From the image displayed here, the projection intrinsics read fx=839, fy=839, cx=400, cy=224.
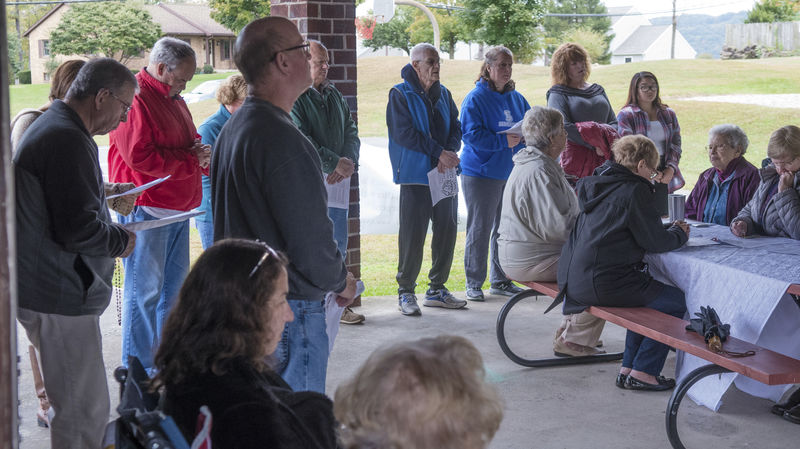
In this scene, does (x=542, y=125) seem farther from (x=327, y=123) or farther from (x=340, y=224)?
(x=340, y=224)

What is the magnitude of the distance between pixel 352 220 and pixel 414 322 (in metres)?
0.84

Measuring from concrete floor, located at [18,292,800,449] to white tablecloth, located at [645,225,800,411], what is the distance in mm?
154

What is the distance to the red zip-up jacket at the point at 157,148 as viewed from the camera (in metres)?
4.24

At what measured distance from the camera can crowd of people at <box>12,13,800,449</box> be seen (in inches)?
71.8

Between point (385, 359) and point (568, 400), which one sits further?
point (568, 400)

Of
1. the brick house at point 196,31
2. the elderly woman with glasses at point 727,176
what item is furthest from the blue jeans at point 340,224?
the brick house at point 196,31

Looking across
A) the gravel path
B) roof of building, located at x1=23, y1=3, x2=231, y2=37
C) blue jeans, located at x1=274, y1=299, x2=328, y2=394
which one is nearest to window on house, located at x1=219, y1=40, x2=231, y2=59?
roof of building, located at x1=23, y1=3, x2=231, y2=37

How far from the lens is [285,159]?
2.56 meters

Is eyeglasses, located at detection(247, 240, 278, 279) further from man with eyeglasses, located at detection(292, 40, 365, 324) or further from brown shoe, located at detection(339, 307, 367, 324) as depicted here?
brown shoe, located at detection(339, 307, 367, 324)

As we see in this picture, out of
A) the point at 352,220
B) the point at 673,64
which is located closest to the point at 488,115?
the point at 352,220

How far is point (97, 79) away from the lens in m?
2.99

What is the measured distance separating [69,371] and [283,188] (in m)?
1.04

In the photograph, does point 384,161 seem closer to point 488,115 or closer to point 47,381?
point 488,115

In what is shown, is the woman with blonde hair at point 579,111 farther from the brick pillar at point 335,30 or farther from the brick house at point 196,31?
the brick house at point 196,31
